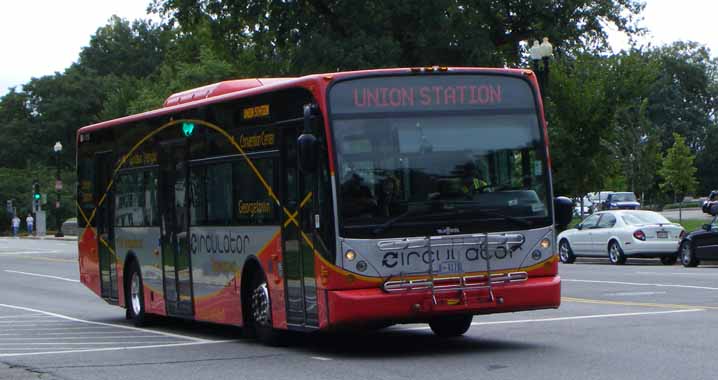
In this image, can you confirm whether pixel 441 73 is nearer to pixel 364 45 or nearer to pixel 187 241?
pixel 187 241

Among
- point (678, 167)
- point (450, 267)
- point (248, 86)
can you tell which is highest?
point (678, 167)

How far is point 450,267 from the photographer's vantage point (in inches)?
509

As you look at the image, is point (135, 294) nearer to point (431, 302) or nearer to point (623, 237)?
point (431, 302)

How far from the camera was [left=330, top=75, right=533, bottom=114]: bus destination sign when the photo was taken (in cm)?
1290

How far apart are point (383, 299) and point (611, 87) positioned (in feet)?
113

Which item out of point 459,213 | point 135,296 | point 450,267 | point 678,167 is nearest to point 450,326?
point 450,267

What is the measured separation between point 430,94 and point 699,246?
18.9 metres

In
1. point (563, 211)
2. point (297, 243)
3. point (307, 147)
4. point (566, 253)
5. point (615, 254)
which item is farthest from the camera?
point (566, 253)

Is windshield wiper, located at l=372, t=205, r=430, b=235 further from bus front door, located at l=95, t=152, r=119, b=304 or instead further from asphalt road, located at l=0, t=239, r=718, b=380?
bus front door, located at l=95, t=152, r=119, b=304

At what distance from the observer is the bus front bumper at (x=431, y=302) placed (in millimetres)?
12508

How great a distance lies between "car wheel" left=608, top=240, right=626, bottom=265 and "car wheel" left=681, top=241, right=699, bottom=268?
8.60 feet

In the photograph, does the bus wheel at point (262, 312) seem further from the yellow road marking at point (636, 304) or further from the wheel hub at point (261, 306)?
the yellow road marking at point (636, 304)

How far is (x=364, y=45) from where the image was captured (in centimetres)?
4309

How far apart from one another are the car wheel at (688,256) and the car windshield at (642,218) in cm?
244
